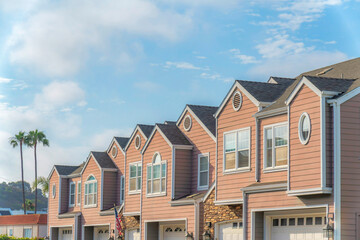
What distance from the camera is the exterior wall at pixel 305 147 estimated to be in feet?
74.5

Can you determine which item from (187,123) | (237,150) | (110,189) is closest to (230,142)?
(237,150)

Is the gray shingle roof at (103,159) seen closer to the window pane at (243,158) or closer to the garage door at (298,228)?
the window pane at (243,158)

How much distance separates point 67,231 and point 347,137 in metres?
32.7

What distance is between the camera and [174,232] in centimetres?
3509

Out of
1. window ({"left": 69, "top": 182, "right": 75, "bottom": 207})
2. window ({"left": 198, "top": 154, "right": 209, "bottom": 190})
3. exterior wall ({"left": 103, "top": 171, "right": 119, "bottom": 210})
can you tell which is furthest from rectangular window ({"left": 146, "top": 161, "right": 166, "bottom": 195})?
window ({"left": 69, "top": 182, "right": 75, "bottom": 207})

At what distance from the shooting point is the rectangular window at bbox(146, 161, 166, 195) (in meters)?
35.3

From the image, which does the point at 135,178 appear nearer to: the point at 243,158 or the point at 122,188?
the point at 122,188

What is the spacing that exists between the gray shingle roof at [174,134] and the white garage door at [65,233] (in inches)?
694

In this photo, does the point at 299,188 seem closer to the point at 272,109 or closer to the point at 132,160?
the point at 272,109

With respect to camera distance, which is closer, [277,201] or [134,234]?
[277,201]

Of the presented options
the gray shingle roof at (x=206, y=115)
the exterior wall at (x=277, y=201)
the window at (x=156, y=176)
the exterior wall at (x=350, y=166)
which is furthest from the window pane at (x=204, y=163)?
the exterior wall at (x=350, y=166)

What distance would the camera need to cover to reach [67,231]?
50688mm

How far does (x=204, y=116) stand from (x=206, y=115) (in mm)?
225

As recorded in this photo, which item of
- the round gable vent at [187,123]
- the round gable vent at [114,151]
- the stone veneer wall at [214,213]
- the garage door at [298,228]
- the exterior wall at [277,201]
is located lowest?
the garage door at [298,228]
